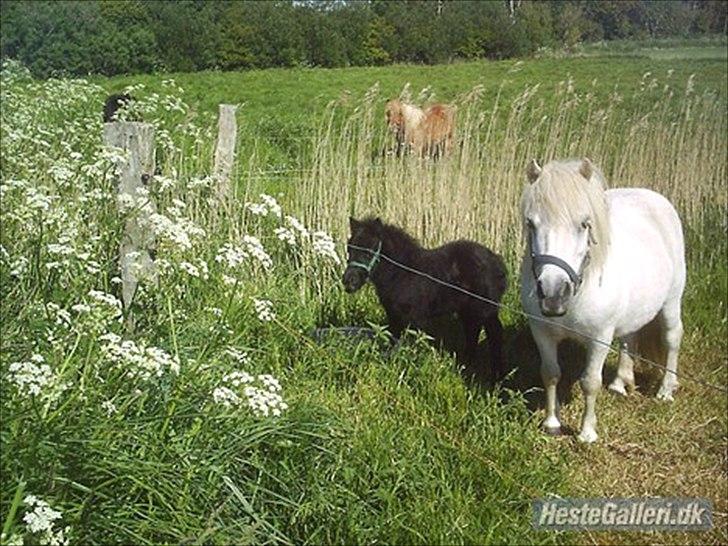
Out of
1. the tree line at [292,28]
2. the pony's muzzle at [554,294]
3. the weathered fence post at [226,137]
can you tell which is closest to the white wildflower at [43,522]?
the pony's muzzle at [554,294]

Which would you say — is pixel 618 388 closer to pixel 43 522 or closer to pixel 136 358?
pixel 136 358

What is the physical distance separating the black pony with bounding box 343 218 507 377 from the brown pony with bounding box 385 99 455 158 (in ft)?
7.20

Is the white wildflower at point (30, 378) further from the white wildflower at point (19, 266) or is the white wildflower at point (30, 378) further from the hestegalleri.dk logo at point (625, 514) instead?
the hestegalleri.dk logo at point (625, 514)

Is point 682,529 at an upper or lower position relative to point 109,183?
lower

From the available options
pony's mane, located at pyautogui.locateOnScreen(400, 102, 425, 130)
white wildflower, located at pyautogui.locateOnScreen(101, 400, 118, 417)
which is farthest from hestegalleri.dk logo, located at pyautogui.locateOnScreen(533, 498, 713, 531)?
pony's mane, located at pyautogui.locateOnScreen(400, 102, 425, 130)

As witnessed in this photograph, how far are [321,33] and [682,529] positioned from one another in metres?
9.86

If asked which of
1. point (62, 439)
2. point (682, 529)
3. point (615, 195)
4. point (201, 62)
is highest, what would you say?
point (201, 62)

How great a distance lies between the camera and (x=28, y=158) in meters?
4.86

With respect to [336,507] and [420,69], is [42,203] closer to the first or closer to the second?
[336,507]

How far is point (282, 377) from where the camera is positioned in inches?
155

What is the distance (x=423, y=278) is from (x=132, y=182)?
67.1 inches

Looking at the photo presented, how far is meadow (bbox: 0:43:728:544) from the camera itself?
256 cm

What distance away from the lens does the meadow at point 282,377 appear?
256 cm

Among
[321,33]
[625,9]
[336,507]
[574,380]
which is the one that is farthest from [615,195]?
[321,33]
